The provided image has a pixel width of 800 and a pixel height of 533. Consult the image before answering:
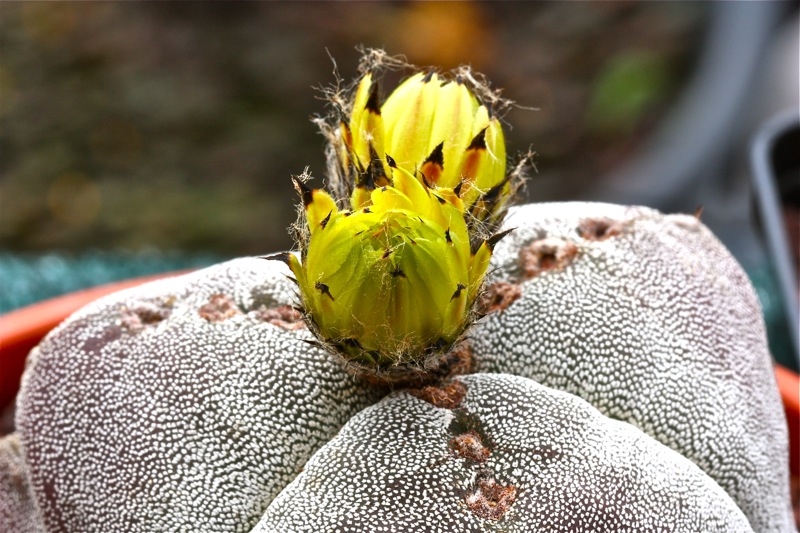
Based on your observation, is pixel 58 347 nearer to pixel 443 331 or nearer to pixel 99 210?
pixel 443 331

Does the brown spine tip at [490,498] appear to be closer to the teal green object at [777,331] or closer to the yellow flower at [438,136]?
the yellow flower at [438,136]

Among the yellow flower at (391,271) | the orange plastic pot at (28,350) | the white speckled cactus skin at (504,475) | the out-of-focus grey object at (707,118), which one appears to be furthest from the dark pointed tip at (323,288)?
the out-of-focus grey object at (707,118)

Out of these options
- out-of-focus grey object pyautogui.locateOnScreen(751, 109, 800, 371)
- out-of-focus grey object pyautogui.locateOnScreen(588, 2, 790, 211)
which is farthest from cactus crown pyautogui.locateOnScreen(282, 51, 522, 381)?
out-of-focus grey object pyautogui.locateOnScreen(588, 2, 790, 211)

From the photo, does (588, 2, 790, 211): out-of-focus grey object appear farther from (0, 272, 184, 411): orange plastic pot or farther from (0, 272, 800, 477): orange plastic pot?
(0, 272, 184, 411): orange plastic pot

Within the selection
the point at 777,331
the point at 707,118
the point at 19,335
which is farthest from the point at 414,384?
the point at 707,118

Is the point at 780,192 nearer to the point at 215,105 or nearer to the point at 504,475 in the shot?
the point at 504,475

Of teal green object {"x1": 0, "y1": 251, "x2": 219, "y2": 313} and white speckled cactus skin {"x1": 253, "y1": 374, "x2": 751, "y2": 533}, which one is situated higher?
white speckled cactus skin {"x1": 253, "y1": 374, "x2": 751, "y2": 533}

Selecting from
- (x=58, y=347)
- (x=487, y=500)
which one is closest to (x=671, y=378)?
(x=487, y=500)
